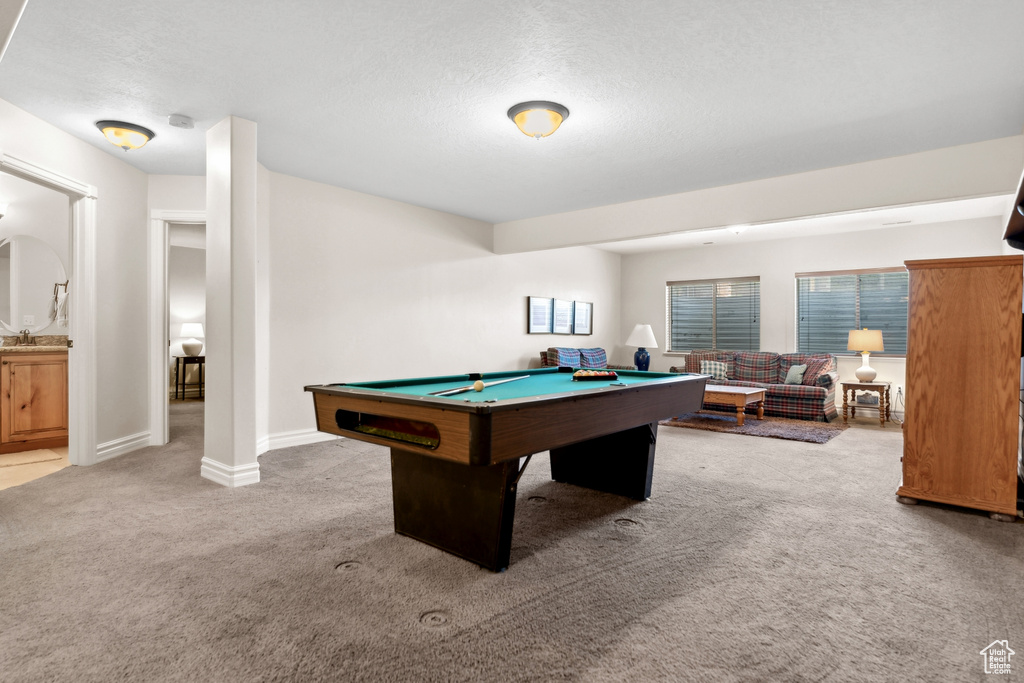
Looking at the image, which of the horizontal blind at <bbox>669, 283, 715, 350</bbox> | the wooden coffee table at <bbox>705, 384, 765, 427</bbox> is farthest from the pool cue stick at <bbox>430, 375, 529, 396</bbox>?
the horizontal blind at <bbox>669, 283, 715, 350</bbox>

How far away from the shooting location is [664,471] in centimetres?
383

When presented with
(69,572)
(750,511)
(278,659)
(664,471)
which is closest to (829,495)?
(750,511)

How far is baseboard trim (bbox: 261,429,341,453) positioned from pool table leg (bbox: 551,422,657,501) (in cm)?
216

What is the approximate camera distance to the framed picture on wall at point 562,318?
757 centimetres

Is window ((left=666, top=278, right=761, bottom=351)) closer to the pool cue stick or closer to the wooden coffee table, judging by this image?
the wooden coffee table

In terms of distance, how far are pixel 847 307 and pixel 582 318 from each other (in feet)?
11.7

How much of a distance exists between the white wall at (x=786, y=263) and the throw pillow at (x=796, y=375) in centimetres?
83

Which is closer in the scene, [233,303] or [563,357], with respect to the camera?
[233,303]

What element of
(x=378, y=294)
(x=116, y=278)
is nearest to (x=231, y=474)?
(x=116, y=278)

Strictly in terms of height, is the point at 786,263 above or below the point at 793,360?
above

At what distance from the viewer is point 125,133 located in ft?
11.2

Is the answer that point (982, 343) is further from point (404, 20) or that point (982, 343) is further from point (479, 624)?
point (404, 20)

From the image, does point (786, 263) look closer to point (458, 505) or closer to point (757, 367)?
point (757, 367)

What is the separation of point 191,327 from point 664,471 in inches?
285
